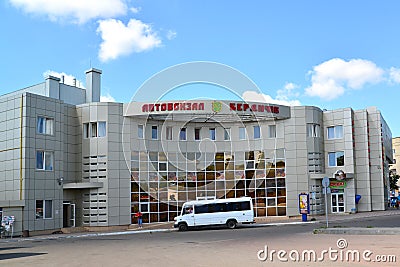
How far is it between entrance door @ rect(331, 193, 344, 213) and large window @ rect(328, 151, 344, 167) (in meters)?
2.92

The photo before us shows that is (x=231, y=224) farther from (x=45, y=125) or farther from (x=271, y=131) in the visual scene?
(x=45, y=125)

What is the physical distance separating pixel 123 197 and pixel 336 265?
2913 cm

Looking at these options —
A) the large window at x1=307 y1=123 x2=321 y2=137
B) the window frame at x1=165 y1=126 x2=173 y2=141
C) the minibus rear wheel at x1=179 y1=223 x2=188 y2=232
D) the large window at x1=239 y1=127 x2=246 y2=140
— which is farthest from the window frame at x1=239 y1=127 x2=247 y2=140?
the minibus rear wheel at x1=179 y1=223 x2=188 y2=232

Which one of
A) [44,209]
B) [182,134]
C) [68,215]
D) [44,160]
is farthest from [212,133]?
[44,209]

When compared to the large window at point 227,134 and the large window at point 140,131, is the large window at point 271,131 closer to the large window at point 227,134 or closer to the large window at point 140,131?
the large window at point 227,134

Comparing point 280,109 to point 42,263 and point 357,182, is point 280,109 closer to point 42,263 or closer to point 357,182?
point 357,182

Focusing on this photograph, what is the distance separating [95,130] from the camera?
133ft

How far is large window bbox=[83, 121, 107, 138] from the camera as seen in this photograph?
40.2m

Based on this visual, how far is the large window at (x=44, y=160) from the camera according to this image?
3666cm

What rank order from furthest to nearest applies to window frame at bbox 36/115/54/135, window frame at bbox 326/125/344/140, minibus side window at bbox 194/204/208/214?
window frame at bbox 326/125/344/140 < window frame at bbox 36/115/54/135 < minibus side window at bbox 194/204/208/214

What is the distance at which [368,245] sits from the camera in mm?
16844

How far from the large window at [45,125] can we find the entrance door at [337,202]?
26.8m

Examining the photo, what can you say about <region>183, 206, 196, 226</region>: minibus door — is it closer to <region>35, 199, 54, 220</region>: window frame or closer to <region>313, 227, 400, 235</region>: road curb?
<region>35, 199, 54, 220</region>: window frame

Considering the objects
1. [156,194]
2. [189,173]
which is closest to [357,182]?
[189,173]
